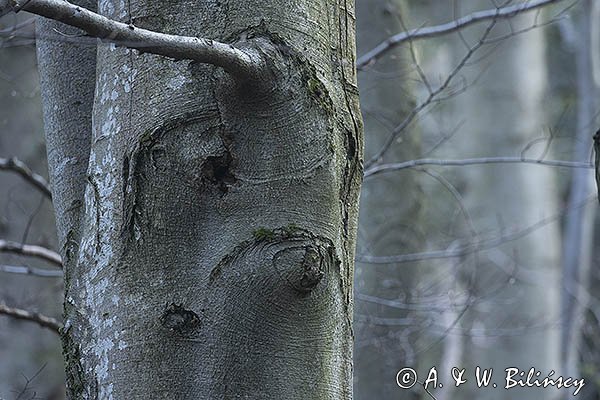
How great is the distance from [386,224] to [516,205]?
2777 mm

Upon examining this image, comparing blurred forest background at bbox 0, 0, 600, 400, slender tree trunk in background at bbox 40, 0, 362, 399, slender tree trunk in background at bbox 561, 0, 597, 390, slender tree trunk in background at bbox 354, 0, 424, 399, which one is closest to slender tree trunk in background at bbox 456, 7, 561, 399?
blurred forest background at bbox 0, 0, 600, 400

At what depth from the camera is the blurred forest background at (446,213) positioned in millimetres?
4160

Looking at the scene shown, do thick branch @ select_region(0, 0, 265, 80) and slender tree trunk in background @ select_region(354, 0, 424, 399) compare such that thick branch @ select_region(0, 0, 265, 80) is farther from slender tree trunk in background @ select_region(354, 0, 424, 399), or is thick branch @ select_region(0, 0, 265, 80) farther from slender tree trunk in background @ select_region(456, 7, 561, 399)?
slender tree trunk in background @ select_region(456, 7, 561, 399)

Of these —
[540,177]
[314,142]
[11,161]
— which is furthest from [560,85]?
[314,142]

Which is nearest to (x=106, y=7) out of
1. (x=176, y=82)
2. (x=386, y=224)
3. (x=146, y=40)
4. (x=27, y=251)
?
(x=176, y=82)

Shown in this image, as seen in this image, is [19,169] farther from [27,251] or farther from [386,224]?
[386,224]

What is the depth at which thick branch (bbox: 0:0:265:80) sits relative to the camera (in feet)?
3.61

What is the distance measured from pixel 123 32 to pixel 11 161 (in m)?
1.87

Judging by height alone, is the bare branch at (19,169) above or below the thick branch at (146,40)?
above

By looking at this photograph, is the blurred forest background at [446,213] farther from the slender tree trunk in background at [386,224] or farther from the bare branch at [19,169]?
the bare branch at [19,169]

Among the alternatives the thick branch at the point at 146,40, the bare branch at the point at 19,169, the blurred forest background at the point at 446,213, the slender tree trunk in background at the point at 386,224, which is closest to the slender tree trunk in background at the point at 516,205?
the blurred forest background at the point at 446,213

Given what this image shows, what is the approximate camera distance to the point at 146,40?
1.19 m

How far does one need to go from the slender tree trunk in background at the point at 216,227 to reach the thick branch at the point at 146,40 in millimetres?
54

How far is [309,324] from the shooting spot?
142cm
